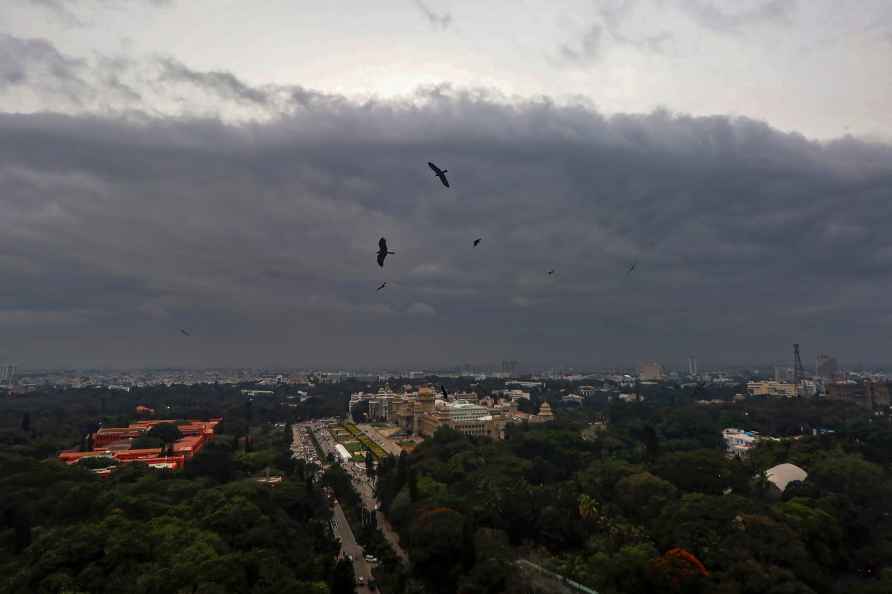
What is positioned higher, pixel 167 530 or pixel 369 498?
pixel 167 530

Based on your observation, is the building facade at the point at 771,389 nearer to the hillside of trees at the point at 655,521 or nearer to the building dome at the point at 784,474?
the hillside of trees at the point at 655,521

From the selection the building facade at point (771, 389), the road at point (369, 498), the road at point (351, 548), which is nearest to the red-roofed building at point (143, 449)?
the road at point (369, 498)

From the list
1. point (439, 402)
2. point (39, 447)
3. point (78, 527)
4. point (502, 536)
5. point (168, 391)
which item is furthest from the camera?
point (168, 391)

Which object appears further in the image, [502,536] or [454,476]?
[454,476]

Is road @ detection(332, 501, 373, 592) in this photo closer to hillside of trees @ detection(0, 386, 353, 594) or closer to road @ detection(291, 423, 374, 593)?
road @ detection(291, 423, 374, 593)

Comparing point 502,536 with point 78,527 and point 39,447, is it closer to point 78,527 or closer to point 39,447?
point 78,527

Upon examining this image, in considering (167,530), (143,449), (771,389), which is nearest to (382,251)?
(167,530)

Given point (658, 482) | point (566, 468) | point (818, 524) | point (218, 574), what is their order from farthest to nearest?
point (566, 468)
point (658, 482)
point (818, 524)
point (218, 574)

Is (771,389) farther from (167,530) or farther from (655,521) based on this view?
(167,530)

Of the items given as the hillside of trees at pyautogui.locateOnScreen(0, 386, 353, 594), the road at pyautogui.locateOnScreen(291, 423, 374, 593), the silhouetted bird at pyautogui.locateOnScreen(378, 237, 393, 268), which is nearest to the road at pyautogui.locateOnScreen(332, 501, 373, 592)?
the road at pyautogui.locateOnScreen(291, 423, 374, 593)

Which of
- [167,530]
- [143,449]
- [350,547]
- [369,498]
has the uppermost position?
[167,530]

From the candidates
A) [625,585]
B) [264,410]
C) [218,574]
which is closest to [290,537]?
[218,574]
